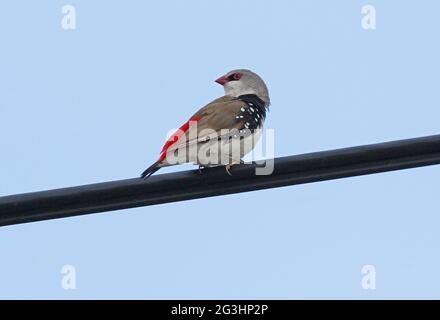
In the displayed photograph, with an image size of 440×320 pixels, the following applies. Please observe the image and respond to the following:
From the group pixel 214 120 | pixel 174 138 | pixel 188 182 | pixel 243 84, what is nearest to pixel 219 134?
pixel 214 120

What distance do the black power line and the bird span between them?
4.44ft

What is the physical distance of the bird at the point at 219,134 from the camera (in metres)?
6.93

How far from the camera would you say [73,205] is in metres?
4.75

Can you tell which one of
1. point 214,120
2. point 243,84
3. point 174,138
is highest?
point 243,84

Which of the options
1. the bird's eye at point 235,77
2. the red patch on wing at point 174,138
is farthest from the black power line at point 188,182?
the bird's eye at point 235,77

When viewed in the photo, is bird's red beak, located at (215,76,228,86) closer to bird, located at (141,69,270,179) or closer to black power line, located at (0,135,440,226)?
bird, located at (141,69,270,179)

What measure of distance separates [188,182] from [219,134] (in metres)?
2.47

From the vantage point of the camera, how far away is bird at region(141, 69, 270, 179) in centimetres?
693

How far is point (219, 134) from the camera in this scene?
7.38 meters

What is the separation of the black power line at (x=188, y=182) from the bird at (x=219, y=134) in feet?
4.44

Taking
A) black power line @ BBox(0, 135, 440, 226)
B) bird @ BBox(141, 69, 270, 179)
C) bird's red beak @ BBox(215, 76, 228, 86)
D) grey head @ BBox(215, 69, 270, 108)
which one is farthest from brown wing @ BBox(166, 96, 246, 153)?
black power line @ BBox(0, 135, 440, 226)

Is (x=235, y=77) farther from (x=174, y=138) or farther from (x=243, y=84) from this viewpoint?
(x=174, y=138)
